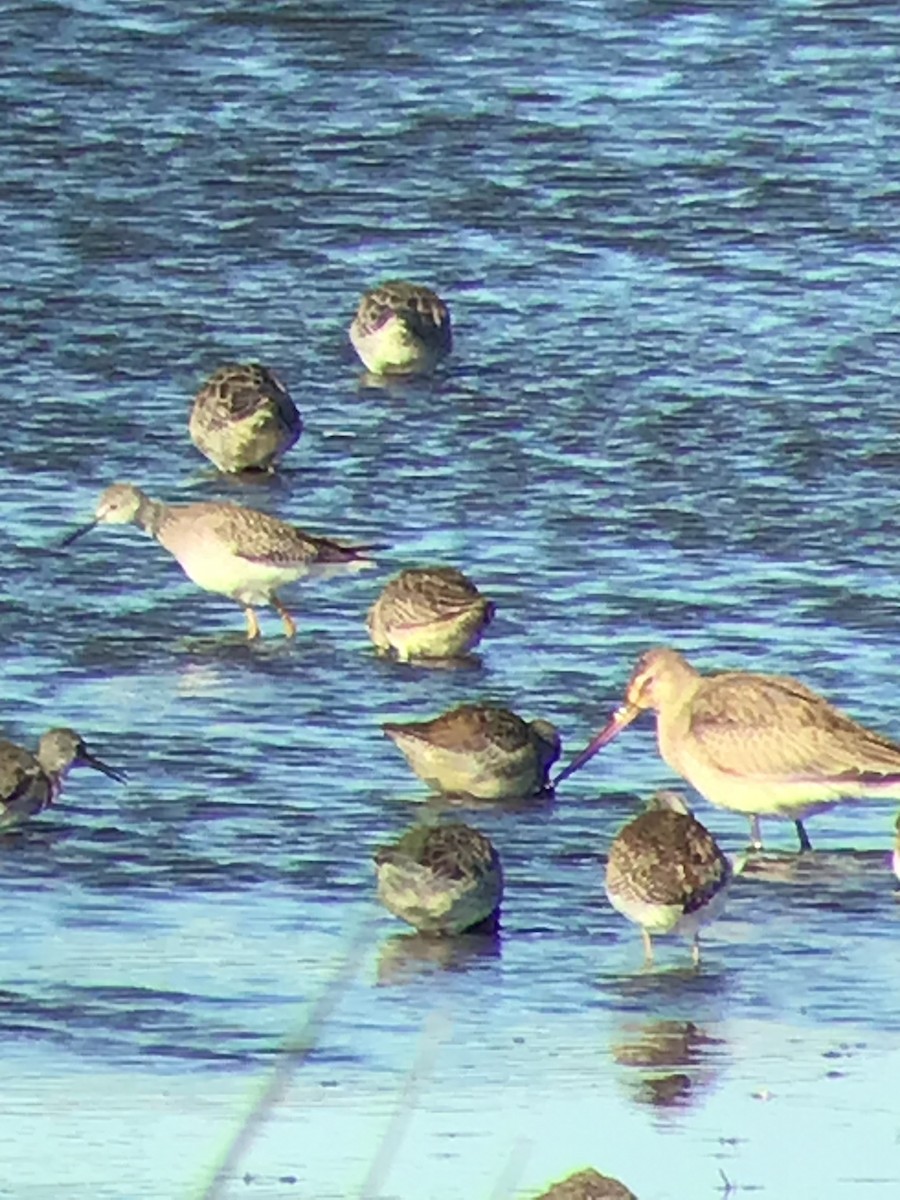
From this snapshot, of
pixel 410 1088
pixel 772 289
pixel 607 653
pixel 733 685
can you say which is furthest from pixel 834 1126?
pixel 772 289

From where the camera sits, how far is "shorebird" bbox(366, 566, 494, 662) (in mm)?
13203

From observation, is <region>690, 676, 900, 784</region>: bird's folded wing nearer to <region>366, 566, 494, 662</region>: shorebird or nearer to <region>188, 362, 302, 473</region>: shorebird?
<region>366, 566, 494, 662</region>: shorebird

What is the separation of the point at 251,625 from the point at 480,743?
228cm

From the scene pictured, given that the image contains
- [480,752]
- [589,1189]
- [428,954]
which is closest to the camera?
[589,1189]

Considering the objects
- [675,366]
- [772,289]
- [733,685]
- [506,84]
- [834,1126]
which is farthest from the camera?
[506,84]

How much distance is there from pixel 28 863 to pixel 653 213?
8334 mm

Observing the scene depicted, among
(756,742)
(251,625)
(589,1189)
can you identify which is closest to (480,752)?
(756,742)

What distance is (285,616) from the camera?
14039 mm

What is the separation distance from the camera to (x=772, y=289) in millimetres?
18156

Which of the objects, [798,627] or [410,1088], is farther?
[798,627]

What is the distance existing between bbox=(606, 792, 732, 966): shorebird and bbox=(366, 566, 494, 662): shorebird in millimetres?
2108

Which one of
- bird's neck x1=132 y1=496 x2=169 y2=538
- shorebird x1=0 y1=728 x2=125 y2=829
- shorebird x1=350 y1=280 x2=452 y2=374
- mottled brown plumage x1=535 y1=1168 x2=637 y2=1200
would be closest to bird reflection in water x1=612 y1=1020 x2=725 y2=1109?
mottled brown plumage x1=535 y1=1168 x2=637 y2=1200

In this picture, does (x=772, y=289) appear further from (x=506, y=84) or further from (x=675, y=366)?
(x=506, y=84)

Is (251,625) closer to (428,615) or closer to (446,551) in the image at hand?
(446,551)
